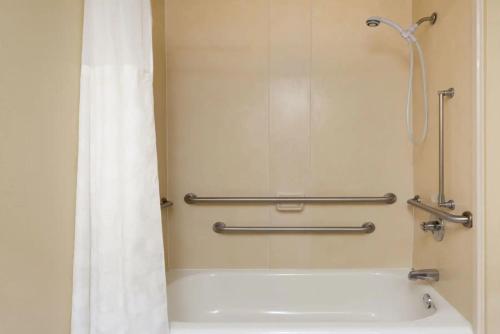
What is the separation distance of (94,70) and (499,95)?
1371mm

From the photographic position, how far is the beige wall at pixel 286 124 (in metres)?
1.91

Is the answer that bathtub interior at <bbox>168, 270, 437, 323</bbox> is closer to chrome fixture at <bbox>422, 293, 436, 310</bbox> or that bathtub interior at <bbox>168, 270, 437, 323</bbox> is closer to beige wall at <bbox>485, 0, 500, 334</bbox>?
chrome fixture at <bbox>422, 293, 436, 310</bbox>

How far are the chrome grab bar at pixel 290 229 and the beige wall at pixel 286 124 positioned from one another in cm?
5

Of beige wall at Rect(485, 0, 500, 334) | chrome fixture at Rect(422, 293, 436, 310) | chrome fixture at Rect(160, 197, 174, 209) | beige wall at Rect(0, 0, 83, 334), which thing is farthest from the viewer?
chrome fixture at Rect(160, 197, 174, 209)

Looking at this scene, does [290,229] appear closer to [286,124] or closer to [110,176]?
[286,124]

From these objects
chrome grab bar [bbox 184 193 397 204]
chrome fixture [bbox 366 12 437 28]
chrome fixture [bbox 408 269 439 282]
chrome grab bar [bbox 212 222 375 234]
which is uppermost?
chrome fixture [bbox 366 12 437 28]

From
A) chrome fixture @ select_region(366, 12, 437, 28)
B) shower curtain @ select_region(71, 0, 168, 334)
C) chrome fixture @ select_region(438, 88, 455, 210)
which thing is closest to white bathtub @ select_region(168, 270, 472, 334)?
chrome fixture @ select_region(438, 88, 455, 210)

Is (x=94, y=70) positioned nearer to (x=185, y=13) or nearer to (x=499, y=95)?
(x=185, y=13)

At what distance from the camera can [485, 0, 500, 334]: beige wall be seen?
1.17m

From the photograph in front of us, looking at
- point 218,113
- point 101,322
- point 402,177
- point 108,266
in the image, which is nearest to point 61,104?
point 108,266

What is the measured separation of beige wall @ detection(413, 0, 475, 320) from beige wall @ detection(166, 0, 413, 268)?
24cm

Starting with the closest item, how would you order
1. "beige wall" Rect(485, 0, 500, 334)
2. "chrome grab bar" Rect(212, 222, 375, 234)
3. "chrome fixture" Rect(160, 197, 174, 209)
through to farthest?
"beige wall" Rect(485, 0, 500, 334) → "chrome fixture" Rect(160, 197, 174, 209) → "chrome grab bar" Rect(212, 222, 375, 234)

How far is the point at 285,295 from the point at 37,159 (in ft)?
4.88

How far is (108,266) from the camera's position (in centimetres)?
105
